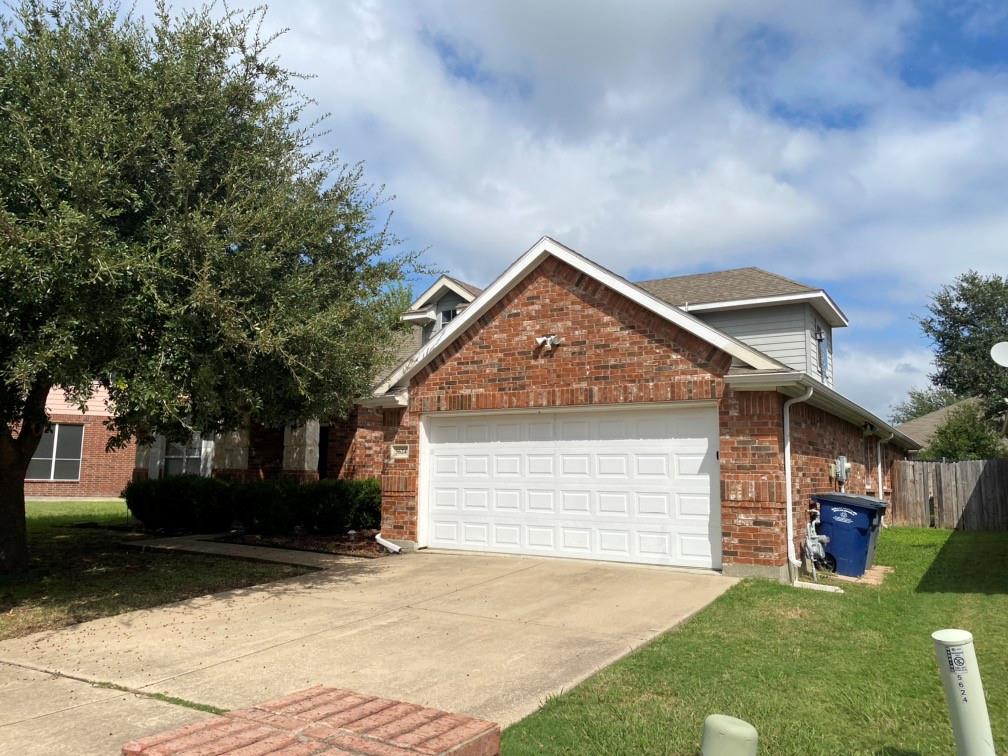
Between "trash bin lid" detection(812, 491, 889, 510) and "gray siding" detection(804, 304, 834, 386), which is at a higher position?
"gray siding" detection(804, 304, 834, 386)

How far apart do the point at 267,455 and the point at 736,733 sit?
47.6ft

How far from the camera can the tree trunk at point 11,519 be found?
411 inches

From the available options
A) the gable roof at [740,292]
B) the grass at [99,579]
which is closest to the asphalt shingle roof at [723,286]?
the gable roof at [740,292]

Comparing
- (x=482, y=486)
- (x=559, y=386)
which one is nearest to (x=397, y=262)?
(x=559, y=386)

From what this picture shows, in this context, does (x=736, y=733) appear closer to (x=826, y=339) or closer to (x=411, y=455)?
(x=411, y=455)

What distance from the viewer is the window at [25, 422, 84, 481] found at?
26609mm

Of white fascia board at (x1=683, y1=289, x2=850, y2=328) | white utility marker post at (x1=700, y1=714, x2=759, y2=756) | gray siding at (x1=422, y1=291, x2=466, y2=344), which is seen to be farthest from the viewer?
gray siding at (x1=422, y1=291, x2=466, y2=344)

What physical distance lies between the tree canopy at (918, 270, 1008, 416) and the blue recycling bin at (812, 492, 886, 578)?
2330 centimetres

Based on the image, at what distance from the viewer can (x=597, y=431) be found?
1130 centimetres

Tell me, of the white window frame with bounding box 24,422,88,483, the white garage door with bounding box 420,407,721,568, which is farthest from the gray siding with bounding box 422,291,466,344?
the white window frame with bounding box 24,422,88,483

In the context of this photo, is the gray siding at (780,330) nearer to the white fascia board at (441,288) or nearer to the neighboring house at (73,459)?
the white fascia board at (441,288)

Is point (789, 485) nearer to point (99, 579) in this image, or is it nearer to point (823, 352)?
point (99, 579)

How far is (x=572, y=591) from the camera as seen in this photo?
9.02m

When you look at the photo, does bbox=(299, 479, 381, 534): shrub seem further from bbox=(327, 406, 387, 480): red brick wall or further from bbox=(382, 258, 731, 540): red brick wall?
bbox=(382, 258, 731, 540): red brick wall
